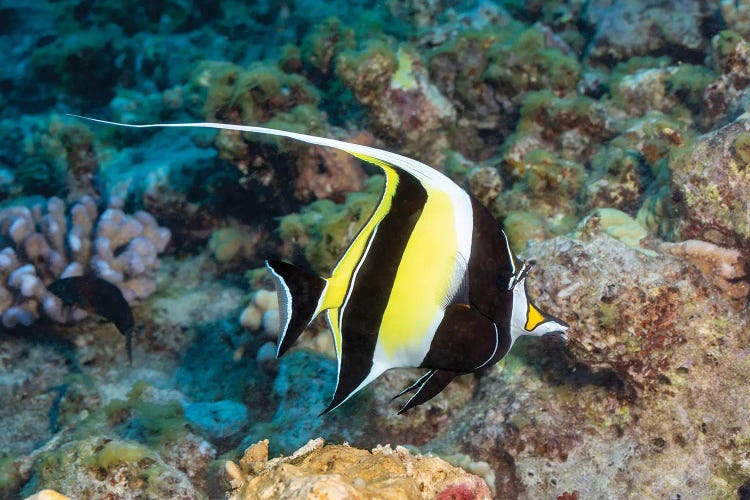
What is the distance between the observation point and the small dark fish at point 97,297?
415 cm

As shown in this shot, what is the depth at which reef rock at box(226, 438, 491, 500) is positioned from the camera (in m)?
1.42

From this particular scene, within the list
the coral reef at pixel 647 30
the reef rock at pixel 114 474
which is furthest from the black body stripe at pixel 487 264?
the coral reef at pixel 647 30

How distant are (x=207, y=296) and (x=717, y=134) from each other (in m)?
3.85

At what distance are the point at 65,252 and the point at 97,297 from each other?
39.7 inches

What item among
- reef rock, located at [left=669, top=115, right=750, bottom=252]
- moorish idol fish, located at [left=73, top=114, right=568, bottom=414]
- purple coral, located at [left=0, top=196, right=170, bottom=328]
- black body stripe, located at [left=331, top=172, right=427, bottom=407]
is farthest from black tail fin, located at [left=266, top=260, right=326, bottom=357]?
purple coral, located at [left=0, top=196, right=170, bottom=328]

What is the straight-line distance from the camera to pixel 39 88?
10.3 meters

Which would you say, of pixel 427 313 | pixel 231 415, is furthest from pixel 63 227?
pixel 427 313

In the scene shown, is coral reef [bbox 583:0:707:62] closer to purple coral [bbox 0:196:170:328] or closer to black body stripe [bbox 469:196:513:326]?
purple coral [bbox 0:196:170:328]

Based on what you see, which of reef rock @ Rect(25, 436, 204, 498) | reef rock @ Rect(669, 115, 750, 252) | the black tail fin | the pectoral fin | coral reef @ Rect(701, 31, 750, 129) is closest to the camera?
the black tail fin

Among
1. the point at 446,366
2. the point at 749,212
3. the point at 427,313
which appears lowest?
the point at 749,212

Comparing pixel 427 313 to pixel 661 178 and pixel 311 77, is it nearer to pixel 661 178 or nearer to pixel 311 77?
pixel 661 178

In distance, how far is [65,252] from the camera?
16.1 ft

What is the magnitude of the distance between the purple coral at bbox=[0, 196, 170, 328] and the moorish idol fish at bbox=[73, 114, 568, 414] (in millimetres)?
3747

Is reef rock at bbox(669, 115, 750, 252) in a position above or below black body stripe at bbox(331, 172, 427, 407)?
below
